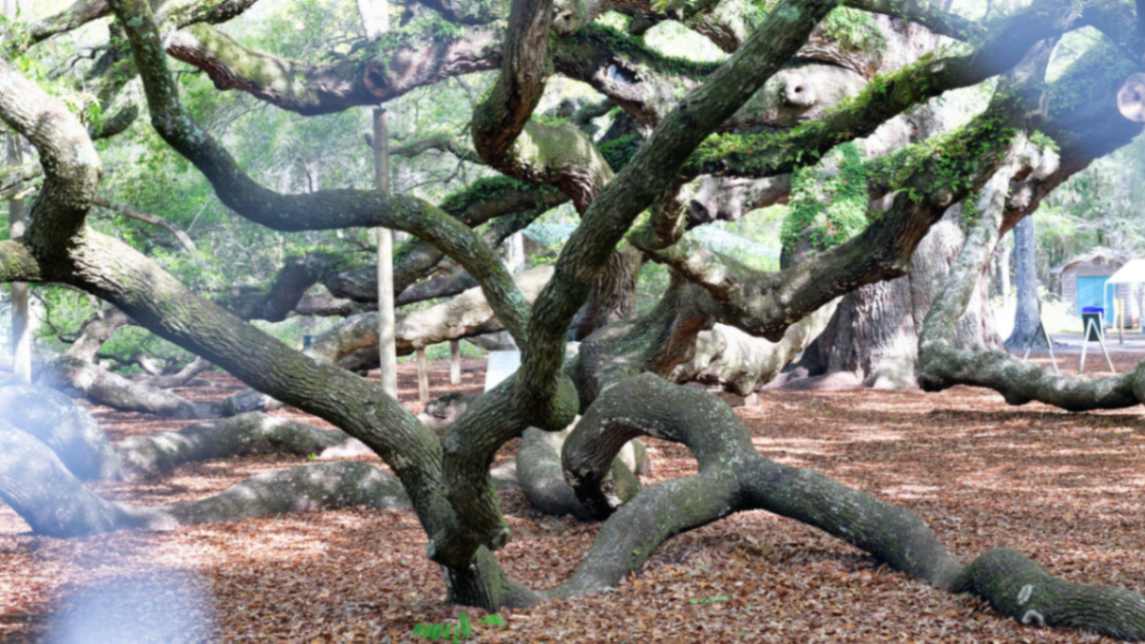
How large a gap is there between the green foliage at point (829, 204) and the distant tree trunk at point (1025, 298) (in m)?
17.3

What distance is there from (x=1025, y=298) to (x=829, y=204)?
1965 cm

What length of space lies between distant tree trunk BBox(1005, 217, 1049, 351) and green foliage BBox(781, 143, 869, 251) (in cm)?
1732

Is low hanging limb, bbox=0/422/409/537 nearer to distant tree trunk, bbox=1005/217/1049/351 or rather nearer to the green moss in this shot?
the green moss

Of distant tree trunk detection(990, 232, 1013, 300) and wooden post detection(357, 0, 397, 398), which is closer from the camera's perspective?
wooden post detection(357, 0, 397, 398)

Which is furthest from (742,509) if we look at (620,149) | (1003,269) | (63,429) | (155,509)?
(1003,269)

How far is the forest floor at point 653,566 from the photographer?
5293 mm

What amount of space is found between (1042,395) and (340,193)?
9.78 meters

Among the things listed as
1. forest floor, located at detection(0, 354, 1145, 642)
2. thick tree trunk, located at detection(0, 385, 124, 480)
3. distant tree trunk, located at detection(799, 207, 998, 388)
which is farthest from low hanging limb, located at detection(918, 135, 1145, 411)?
thick tree trunk, located at detection(0, 385, 124, 480)

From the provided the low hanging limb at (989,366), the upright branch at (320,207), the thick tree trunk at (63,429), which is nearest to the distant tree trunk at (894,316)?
the low hanging limb at (989,366)

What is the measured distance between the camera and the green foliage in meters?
9.11

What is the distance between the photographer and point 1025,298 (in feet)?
88.7

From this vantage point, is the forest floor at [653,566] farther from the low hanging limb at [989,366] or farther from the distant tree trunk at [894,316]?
the distant tree trunk at [894,316]

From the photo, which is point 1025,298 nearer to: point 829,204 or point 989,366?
point 989,366

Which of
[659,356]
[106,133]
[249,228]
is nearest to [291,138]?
[249,228]
